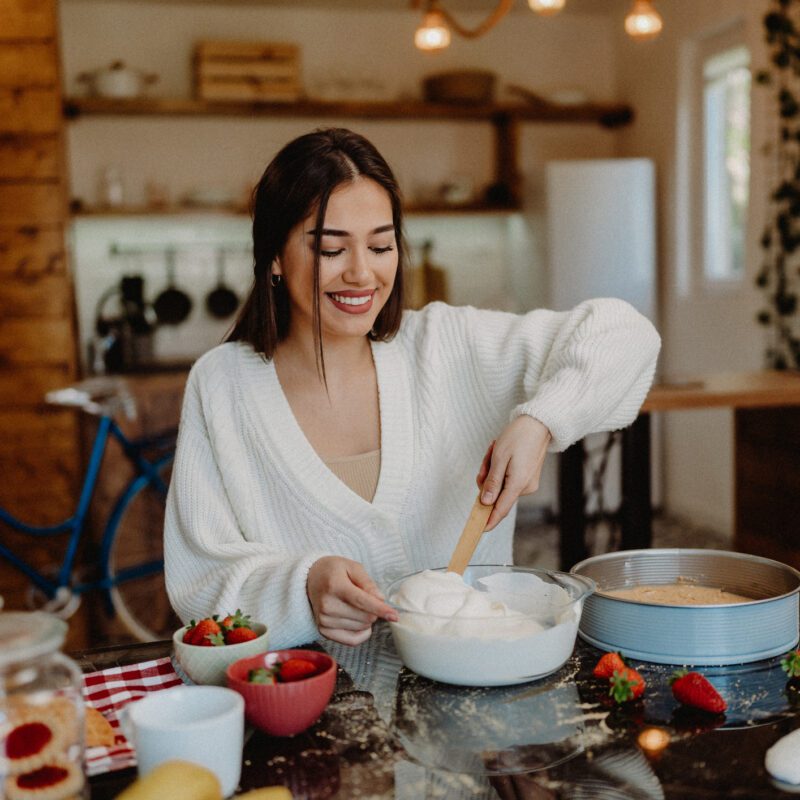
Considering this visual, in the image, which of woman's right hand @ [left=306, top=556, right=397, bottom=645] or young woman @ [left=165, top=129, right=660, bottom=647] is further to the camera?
young woman @ [left=165, top=129, right=660, bottom=647]

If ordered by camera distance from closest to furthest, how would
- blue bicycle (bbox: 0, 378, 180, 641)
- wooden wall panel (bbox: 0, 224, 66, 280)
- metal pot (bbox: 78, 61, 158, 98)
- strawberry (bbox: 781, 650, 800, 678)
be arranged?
strawberry (bbox: 781, 650, 800, 678), blue bicycle (bbox: 0, 378, 180, 641), wooden wall panel (bbox: 0, 224, 66, 280), metal pot (bbox: 78, 61, 158, 98)

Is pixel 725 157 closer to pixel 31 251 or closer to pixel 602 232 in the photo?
pixel 602 232

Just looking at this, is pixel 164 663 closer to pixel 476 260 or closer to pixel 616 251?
pixel 616 251

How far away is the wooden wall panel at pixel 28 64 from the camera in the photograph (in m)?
3.77

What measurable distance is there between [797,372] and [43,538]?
116 inches

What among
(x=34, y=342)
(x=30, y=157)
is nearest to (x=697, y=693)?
Answer: (x=34, y=342)

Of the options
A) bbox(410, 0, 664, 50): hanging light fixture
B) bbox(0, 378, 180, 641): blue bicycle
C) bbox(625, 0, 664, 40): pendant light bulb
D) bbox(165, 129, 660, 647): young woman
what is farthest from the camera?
bbox(0, 378, 180, 641): blue bicycle

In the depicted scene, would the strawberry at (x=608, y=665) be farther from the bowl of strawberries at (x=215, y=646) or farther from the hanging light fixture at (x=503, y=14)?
the hanging light fixture at (x=503, y=14)

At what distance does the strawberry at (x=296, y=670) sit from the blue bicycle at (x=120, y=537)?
277 cm

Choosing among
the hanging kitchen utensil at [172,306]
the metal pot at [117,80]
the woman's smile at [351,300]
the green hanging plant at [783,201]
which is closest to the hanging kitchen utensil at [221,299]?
the hanging kitchen utensil at [172,306]

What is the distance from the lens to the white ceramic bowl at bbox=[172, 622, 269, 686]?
3.50ft

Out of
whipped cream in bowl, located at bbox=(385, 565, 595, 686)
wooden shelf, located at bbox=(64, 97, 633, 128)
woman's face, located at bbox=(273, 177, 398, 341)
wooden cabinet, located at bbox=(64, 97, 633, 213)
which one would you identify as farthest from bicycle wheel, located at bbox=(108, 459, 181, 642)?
whipped cream in bowl, located at bbox=(385, 565, 595, 686)

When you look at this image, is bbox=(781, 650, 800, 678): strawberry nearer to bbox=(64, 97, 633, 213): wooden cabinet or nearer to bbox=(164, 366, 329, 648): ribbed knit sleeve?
bbox=(164, 366, 329, 648): ribbed knit sleeve

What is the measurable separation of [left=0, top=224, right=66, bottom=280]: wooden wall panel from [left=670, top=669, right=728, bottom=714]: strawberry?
11.0ft
